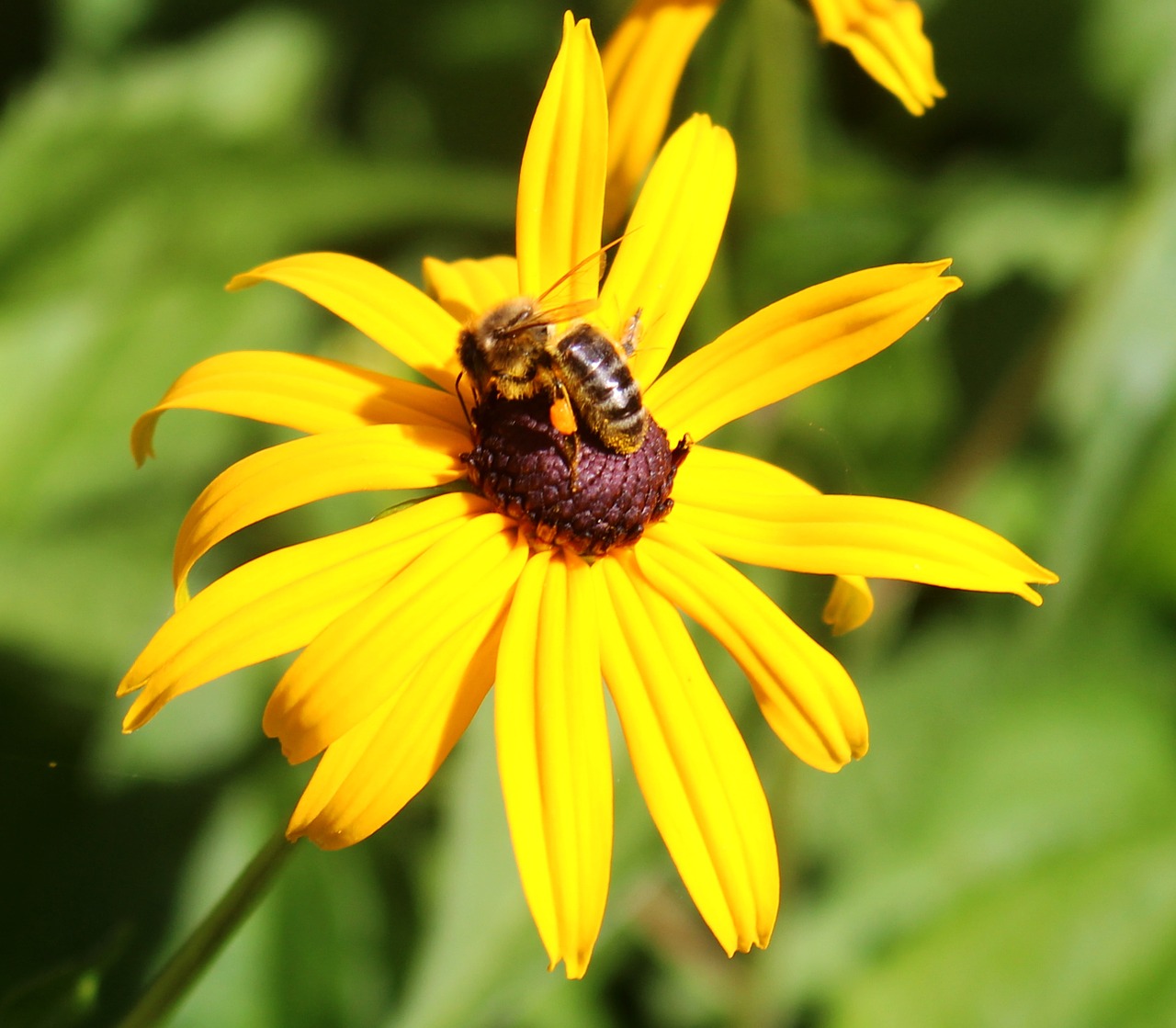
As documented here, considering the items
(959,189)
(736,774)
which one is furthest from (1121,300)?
(736,774)

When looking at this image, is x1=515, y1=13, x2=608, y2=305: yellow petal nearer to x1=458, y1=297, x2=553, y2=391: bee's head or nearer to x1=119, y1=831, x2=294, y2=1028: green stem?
x1=458, y1=297, x2=553, y2=391: bee's head

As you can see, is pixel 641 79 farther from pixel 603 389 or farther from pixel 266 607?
pixel 266 607

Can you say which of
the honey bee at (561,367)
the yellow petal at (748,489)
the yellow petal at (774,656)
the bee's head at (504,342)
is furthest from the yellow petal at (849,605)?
the bee's head at (504,342)

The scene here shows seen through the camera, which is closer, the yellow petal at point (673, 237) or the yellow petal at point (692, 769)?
the yellow petal at point (692, 769)

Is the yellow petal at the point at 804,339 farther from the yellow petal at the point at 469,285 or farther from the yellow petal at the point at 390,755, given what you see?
the yellow petal at the point at 390,755

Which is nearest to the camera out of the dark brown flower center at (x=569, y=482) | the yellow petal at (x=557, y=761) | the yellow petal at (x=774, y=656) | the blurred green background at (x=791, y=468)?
the yellow petal at (x=557, y=761)

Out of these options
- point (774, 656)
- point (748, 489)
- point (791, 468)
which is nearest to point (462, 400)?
point (748, 489)

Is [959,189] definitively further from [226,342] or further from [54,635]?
[54,635]

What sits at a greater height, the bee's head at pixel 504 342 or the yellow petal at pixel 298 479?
the yellow petal at pixel 298 479
